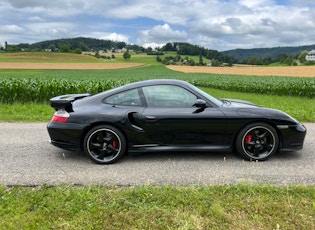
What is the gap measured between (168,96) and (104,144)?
4.19ft

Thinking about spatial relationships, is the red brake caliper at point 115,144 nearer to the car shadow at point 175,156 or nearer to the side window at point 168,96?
the car shadow at point 175,156

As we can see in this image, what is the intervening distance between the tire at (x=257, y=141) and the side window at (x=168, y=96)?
97 cm

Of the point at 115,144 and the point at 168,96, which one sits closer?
the point at 115,144

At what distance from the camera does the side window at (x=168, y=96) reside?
173 inches

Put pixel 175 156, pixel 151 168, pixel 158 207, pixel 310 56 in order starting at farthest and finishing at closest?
pixel 310 56, pixel 175 156, pixel 151 168, pixel 158 207

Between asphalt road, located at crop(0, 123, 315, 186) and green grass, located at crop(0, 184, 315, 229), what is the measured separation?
1.04 feet

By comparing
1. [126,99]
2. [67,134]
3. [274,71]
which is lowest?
[67,134]

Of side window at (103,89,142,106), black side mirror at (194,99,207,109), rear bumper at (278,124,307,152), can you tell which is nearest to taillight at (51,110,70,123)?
side window at (103,89,142,106)

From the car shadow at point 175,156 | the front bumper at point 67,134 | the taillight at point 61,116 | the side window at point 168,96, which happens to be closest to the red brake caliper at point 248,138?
the car shadow at point 175,156

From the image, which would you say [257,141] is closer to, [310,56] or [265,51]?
[310,56]

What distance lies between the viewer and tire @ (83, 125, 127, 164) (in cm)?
427

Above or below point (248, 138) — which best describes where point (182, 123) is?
above

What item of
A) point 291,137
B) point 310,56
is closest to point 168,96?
point 291,137

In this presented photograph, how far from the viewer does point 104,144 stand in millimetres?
4320
